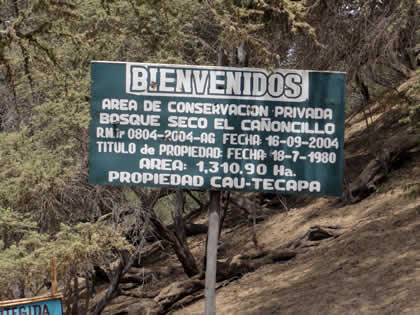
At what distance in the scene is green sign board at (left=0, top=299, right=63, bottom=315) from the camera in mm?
6566

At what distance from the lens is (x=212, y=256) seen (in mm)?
6551

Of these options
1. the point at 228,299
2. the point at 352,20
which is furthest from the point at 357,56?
the point at 228,299

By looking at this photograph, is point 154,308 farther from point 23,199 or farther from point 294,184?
point 294,184

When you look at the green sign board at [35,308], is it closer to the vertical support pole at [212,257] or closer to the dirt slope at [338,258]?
the vertical support pole at [212,257]

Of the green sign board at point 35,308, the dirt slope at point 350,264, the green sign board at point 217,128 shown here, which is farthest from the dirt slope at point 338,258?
the green sign board at point 35,308

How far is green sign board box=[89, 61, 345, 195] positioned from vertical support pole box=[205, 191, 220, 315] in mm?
360

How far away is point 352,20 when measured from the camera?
14.4 metres

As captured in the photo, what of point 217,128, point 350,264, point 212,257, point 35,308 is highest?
point 217,128

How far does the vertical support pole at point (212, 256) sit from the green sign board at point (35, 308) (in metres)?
1.63

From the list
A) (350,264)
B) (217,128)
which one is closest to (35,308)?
(217,128)

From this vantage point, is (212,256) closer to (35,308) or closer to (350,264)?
(35,308)

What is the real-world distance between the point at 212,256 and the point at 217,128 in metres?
1.30

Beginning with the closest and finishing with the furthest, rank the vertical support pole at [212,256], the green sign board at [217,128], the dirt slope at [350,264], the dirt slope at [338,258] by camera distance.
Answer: the green sign board at [217,128], the vertical support pole at [212,256], the dirt slope at [350,264], the dirt slope at [338,258]

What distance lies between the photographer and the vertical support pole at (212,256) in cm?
651
